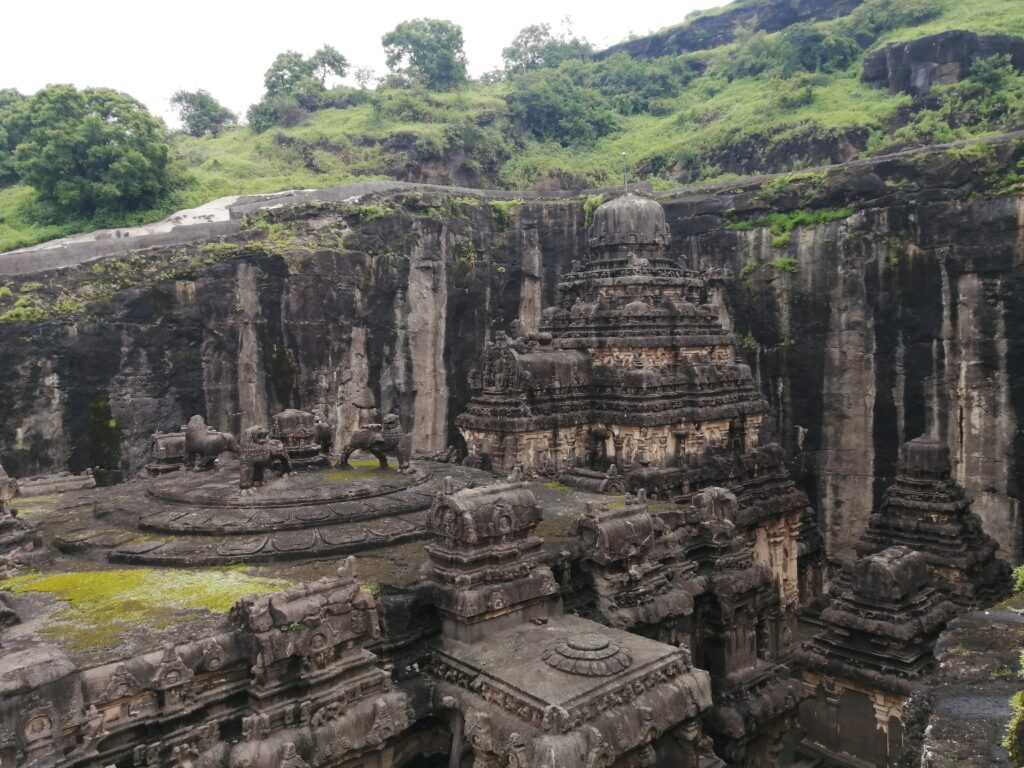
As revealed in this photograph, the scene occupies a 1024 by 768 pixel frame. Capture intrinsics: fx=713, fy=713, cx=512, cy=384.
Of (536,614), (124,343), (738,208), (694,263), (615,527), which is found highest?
(738,208)

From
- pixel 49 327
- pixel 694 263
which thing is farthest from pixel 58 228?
pixel 694 263

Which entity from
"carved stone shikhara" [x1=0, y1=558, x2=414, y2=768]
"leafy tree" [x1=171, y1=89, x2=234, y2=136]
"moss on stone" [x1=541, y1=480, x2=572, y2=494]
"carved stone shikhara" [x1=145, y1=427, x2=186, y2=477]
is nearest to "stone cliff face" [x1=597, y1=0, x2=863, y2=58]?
"leafy tree" [x1=171, y1=89, x2=234, y2=136]

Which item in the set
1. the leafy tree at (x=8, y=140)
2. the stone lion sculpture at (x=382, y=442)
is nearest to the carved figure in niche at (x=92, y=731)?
the stone lion sculpture at (x=382, y=442)

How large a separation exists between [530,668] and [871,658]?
761 cm

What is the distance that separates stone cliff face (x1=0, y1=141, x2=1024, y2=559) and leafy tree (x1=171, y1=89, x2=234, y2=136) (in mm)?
36031

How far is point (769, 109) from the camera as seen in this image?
39094mm

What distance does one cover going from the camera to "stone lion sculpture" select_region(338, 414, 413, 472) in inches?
578

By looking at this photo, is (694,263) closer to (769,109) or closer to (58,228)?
(769,109)

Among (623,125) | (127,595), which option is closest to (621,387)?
(127,595)

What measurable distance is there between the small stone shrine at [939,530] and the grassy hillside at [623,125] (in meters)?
16.0

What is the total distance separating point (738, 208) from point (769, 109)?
16.1 m

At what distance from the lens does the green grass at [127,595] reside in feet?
25.6

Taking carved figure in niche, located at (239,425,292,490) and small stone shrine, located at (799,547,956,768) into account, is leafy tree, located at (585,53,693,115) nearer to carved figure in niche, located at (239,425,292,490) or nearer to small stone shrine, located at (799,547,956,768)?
small stone shrine, located at (799,547,956,768)

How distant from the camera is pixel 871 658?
488 inches
